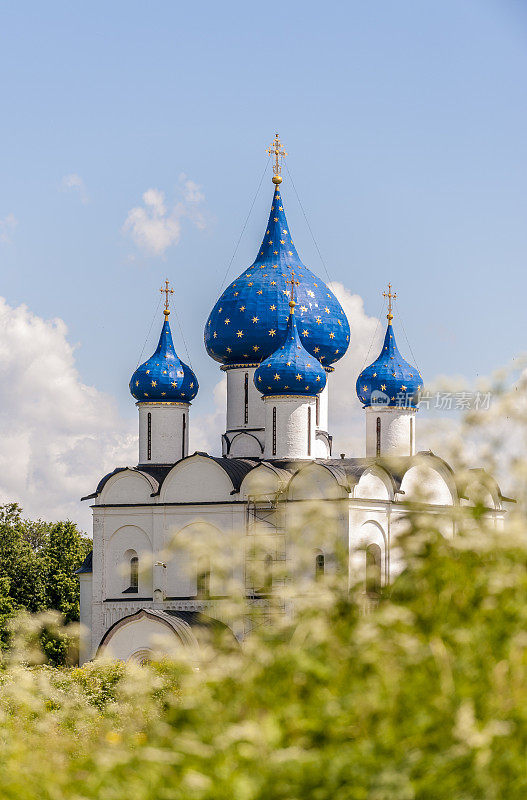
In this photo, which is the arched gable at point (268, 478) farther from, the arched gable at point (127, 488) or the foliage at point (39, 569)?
the foliage at point (39, 569)

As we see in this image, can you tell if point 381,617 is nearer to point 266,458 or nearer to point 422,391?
point 422,391

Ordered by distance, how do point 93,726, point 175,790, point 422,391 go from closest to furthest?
point 175,790 < point 422,391 < point 93,726

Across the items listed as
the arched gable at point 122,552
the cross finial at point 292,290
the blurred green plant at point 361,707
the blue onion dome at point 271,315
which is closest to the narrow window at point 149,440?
the arched gable at point 122,552

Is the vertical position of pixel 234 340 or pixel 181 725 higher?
pixel 234 340

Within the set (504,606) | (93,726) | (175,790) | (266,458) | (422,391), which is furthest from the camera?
(266,458)

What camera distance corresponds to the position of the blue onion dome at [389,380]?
27.2 metres

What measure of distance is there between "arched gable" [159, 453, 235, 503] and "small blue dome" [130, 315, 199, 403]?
1932 mm

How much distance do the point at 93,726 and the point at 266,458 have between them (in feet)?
51.8

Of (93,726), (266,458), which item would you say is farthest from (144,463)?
(93,726)

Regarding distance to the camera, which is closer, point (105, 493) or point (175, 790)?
point (175, 790)

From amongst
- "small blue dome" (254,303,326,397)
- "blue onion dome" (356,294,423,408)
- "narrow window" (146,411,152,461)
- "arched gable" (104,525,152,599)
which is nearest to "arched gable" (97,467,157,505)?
"arched gable" (104,525,152,599)

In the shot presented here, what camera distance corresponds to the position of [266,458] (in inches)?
987

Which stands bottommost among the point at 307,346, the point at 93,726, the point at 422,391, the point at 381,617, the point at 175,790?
the point at 93,726

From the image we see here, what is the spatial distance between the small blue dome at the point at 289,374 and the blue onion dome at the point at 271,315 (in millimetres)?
1931
